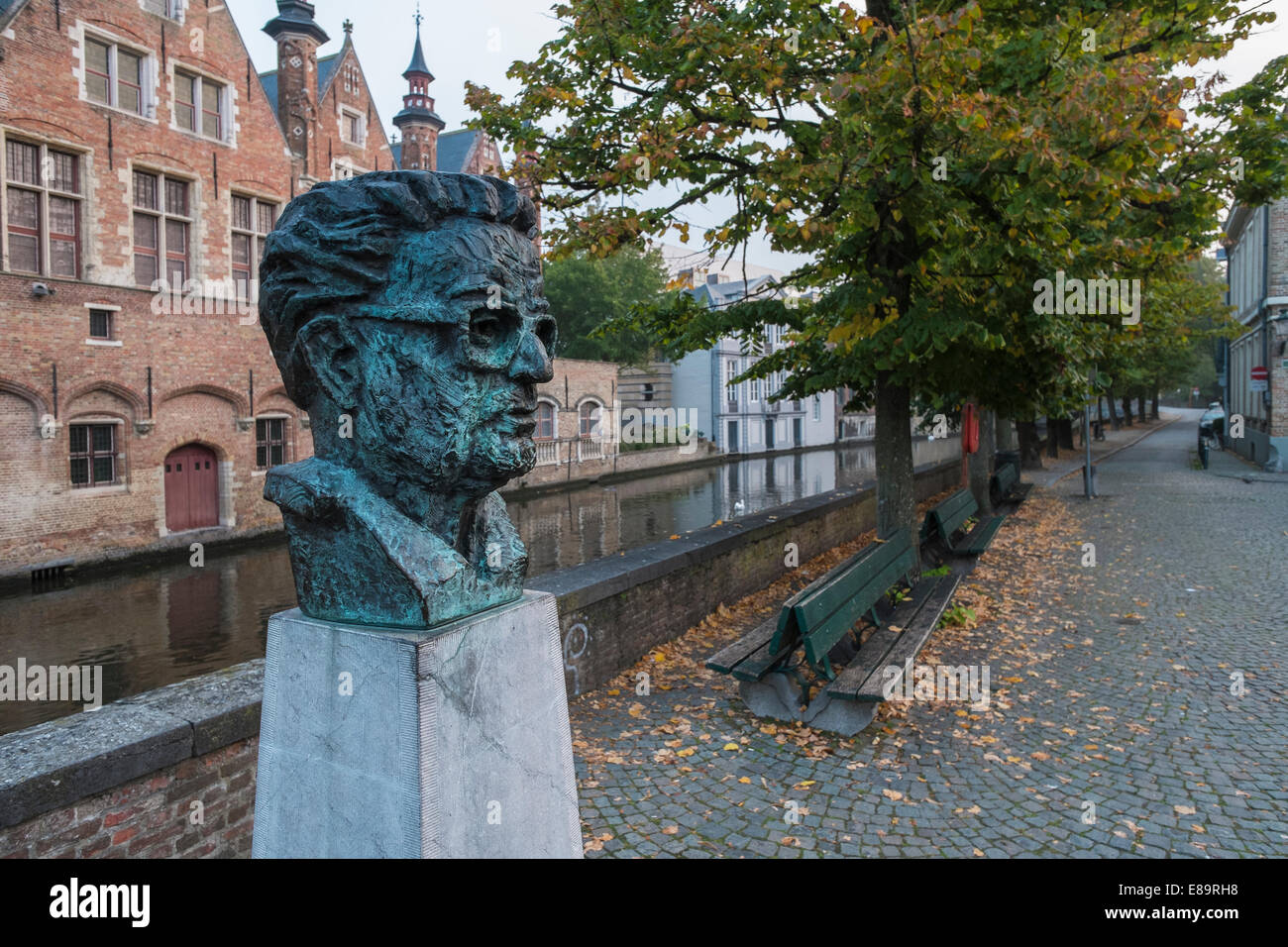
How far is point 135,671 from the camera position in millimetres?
10250

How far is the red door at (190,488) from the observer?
18828 mm

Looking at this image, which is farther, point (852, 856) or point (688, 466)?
point (688, 466)

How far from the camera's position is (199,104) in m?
20.1

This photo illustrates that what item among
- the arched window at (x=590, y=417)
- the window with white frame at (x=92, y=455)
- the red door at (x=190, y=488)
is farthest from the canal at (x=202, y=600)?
the arched window at (x=590, y=417)

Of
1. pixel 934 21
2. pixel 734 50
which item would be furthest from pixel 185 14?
Answer: pixel 934 21

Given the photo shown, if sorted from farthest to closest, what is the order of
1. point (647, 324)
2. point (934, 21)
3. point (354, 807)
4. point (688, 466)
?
1. point (688, 466)
2. point (647, 324)
3. point (934, 21)
4. point (354, 807)

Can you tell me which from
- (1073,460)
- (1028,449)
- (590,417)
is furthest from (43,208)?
(1073,460)

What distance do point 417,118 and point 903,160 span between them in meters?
26.1

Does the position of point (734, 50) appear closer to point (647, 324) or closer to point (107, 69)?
point (647, 324)

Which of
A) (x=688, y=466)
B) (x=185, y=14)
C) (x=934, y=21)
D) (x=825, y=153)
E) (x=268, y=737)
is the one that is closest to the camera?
(x=268, y=737)

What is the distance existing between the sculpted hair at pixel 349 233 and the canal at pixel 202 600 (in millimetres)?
4272

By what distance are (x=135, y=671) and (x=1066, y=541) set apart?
13463 millimetres

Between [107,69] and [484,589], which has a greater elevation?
[107,69]

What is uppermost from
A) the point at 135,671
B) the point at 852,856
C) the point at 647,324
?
the point at 647,324
